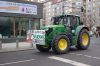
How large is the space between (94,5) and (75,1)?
7.60m

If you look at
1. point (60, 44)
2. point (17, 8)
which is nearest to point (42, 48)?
point (60, 44)

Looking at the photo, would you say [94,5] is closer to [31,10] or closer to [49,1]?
[49,1]

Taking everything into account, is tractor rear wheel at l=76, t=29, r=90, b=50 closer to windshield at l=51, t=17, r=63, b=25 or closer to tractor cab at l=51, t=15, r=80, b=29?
tractor cab at l=51, t=15, r=80, b=29

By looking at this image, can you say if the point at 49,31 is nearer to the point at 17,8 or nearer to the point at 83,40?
the point at 83,40

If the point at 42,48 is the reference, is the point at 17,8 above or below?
above

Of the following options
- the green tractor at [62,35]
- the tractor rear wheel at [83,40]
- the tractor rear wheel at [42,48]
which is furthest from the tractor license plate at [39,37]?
the tractor rear wheel at [83,40]

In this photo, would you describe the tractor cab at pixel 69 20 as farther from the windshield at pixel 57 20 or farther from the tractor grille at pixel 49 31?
the tractor grille at pixel 49 31

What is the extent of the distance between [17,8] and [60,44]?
1321 cm

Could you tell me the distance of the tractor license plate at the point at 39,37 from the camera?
15.1m

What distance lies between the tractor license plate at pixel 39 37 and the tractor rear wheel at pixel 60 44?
2.27ft

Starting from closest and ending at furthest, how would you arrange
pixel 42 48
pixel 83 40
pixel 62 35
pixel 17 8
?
pixel 62 35, pixel 42 48, pixel 83 40, pixel 17 8

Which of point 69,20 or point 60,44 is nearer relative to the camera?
point 60,44

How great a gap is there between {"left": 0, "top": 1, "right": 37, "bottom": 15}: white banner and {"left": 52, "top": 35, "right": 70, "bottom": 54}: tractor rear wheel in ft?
40.2

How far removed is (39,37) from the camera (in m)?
15.3
